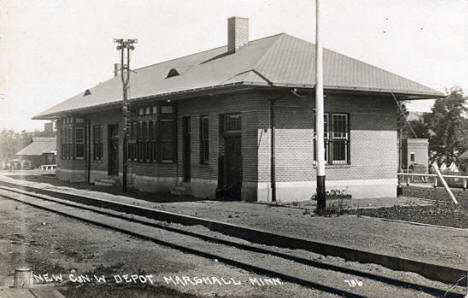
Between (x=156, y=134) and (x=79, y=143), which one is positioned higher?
(x=156, y=134)

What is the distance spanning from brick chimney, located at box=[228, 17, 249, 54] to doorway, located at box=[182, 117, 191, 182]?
4.82 m

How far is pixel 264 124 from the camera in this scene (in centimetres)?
1866

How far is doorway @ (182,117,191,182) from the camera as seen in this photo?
22.7 meters

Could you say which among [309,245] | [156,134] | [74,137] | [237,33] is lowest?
[309,245]

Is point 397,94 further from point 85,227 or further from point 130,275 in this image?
point 130,275

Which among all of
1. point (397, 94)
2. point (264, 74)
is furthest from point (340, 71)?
point (264, 74)

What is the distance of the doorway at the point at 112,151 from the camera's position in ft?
97.6

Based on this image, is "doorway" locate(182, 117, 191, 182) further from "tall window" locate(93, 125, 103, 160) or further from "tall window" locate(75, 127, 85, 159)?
"tall window" locate(75, 127, 85, 159)

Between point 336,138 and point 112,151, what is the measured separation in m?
14.2

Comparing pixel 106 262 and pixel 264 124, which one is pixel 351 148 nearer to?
pixel 264 124

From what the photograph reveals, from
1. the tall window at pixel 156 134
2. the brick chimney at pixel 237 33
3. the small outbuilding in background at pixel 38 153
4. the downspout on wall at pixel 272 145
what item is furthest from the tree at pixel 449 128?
the small outbuilding in background at pixel 38 153

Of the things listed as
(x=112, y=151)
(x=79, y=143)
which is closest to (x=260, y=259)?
(x=112, y=151)

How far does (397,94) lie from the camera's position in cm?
2061

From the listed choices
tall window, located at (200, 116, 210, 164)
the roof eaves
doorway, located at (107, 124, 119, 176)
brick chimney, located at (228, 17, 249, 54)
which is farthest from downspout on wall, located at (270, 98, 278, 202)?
doorway, located at (107, 124, 119, 176)
